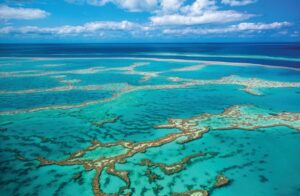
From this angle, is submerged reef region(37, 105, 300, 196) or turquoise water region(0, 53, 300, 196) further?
submerged reef region(37, 105, 300, 196)

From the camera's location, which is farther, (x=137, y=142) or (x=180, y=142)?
(x=137, y=142)

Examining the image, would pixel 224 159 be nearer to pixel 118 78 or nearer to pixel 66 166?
pixel 66 166

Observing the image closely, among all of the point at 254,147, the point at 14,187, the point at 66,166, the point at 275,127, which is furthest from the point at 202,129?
the point at 14,187

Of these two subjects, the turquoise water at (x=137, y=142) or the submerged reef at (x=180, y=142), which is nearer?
the turquoise water at (x=137, y=142)
